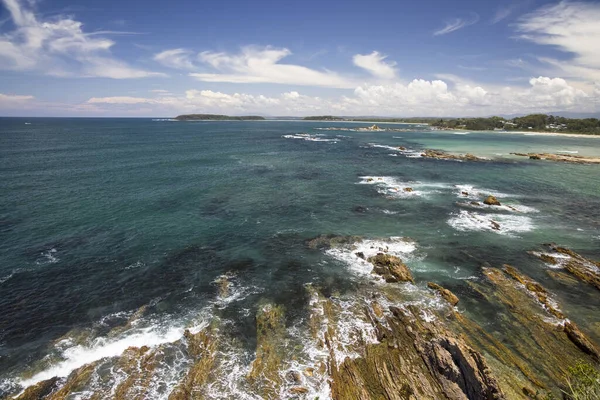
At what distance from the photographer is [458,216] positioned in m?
52.8

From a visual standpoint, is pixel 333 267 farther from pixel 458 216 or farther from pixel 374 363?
pixel 458 216

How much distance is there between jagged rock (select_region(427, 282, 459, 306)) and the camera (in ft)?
98.1

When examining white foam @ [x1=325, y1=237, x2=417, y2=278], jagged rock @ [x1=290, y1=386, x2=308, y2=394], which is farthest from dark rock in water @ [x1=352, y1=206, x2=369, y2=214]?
jagged rock @ [x1=290, y1=386, x2=308, y2=394]

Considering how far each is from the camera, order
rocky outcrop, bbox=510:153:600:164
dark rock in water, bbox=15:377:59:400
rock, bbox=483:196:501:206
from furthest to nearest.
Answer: rocky outcrop, bbox=510:153:600:164 < rock, bbox=483:196:501:206 < dark rock in water, bbox=15:377:59:400

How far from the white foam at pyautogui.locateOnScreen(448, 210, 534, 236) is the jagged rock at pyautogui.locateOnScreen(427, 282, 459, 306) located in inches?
741

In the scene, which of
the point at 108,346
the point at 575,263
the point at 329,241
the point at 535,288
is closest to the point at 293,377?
the point at 108,346

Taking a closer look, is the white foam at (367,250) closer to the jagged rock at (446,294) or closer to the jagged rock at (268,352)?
the jagged rock at (446,294)

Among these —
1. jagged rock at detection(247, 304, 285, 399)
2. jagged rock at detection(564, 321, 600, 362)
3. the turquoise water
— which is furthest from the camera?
the turquoise water

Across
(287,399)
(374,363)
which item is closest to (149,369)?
(287,399)

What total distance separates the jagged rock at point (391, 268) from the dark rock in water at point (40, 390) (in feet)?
98.6

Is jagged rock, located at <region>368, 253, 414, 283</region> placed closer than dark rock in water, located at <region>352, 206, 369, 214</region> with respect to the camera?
Yes

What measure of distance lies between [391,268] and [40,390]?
32.3m

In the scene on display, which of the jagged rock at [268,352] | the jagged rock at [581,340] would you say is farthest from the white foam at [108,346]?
the jagged rock at [581,340]

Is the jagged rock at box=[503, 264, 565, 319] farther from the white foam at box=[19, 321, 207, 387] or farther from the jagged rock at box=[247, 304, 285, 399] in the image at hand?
the white foam at box=[19, 321, 207, 387]
